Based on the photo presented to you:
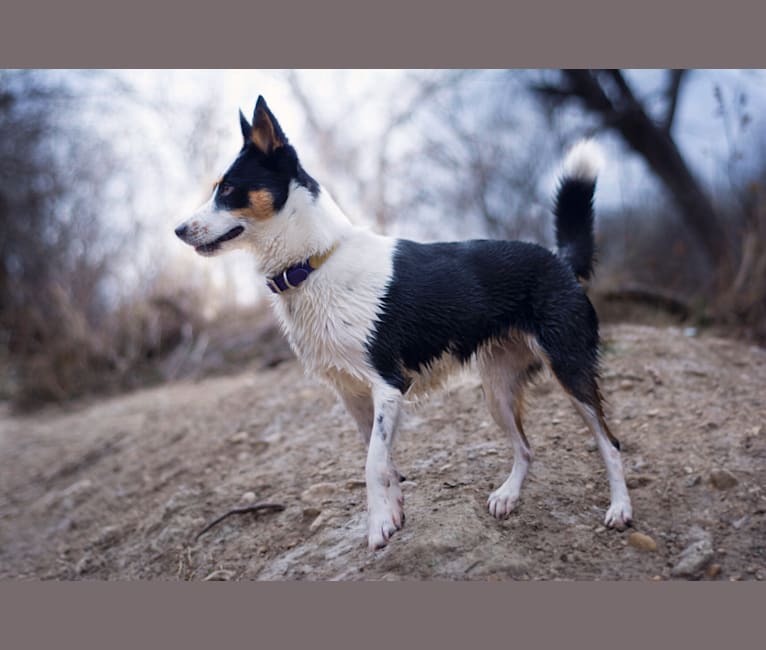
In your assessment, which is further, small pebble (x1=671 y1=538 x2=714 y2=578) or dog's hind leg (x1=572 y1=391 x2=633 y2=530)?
dog's hind leg (x1=572 y1=391 x2=633 y2=530)

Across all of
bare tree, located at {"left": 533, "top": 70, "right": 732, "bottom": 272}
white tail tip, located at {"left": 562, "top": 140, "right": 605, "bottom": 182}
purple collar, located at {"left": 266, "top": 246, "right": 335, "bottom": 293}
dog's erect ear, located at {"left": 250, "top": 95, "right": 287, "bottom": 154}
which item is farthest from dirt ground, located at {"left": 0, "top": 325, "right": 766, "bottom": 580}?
bare tree, located at {"left": 533, "top": 70, "right": 732, "bottom": 272}

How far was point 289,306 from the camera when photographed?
285 centimetres

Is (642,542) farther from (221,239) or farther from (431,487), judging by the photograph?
(221,239)

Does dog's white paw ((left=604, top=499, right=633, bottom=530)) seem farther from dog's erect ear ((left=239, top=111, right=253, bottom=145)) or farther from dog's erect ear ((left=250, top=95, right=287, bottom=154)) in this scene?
dog's erect ear ((left=239, top=111, right=253, bottom=145))

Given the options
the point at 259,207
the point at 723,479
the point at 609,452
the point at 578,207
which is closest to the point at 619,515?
the point at 609,452

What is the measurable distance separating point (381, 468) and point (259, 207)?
116 cm

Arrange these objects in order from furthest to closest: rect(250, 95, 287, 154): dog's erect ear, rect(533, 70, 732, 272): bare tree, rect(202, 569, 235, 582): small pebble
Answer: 1. rect(533, 70, 732, 272): bare tree
2. rect(202, 569, 235, 582): small pebble
3. rect(250, 95, 287, 154): dog's erect ear

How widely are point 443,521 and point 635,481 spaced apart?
1028 mm

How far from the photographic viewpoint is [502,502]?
9.40 ft

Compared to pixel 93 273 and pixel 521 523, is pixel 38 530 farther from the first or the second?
pixel 93 273

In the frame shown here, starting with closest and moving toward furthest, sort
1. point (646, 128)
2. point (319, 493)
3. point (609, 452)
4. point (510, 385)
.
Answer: point (609, 452) → point (510, 385) → point (319, 493) → point (646, 128)

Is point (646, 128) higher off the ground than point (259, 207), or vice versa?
point (259, 207)

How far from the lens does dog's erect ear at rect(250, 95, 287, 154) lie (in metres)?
2.69

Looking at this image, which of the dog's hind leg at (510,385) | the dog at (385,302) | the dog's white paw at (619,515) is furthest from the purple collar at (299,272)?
the dog's white paw at (619,515)
